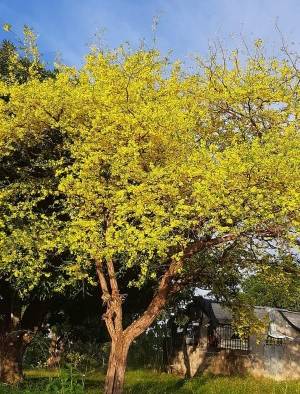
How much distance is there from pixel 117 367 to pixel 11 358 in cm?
1062

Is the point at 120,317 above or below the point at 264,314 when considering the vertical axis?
below

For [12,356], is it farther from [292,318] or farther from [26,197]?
[292,318]

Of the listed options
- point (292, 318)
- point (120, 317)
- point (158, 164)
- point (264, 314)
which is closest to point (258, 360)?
point (264, 314)

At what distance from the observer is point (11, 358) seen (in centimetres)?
2592

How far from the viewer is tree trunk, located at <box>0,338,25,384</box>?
25516 millimetres

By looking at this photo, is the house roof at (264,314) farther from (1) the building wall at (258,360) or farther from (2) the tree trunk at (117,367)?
(2) the tree trunk at (117,367)

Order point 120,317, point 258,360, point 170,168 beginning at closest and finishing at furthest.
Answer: point 170,168, point 120,317, point 258,360

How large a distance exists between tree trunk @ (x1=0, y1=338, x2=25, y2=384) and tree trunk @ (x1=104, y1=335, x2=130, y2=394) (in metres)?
9.68

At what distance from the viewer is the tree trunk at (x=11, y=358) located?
25516mm

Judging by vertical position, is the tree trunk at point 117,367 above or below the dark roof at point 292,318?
below

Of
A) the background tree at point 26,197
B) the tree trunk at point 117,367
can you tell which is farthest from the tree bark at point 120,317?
the background tree at point 26,197

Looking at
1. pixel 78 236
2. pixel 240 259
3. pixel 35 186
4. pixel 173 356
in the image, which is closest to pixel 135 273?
pixel 240 259

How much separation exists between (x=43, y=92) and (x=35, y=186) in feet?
12.3

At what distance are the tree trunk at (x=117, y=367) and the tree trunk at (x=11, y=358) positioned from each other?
9.68 m
